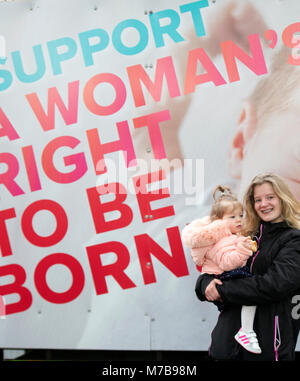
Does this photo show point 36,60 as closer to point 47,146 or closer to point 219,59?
point 47,146

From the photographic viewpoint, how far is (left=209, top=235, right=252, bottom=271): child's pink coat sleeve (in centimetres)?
153

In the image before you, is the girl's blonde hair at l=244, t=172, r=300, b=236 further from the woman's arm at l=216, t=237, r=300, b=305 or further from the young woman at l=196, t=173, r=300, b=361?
the woman's arm at l=216, t=237, r=300, b=305

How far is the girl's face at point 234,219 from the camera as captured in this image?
1.64 metres

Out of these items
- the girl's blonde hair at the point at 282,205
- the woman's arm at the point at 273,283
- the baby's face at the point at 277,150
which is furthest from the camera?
the baby's face at the point at 277,150

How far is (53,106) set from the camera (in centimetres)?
221

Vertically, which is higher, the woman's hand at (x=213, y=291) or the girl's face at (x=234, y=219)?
the girl's face at (x=234, y=219)

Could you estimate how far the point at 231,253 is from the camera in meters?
1.54

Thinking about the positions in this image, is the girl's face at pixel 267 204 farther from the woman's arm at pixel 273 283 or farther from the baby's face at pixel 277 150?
the baby's face at pixel 277 150

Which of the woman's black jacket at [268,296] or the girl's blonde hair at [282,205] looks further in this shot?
the girl's blonde hair at [282,205]

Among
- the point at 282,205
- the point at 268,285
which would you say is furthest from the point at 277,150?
the point at 268,285

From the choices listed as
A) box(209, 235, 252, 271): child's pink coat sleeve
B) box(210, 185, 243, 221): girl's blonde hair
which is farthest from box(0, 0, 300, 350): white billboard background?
box(209, 235, 252, 271): child's pink coat sleeve

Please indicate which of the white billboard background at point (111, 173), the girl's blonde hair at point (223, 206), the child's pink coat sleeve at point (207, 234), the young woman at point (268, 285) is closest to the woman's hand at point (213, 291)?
the young woman at point (268, 285)

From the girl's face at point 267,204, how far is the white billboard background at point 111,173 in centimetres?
45

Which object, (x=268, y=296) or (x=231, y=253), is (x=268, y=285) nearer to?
(x=268, y=296)
